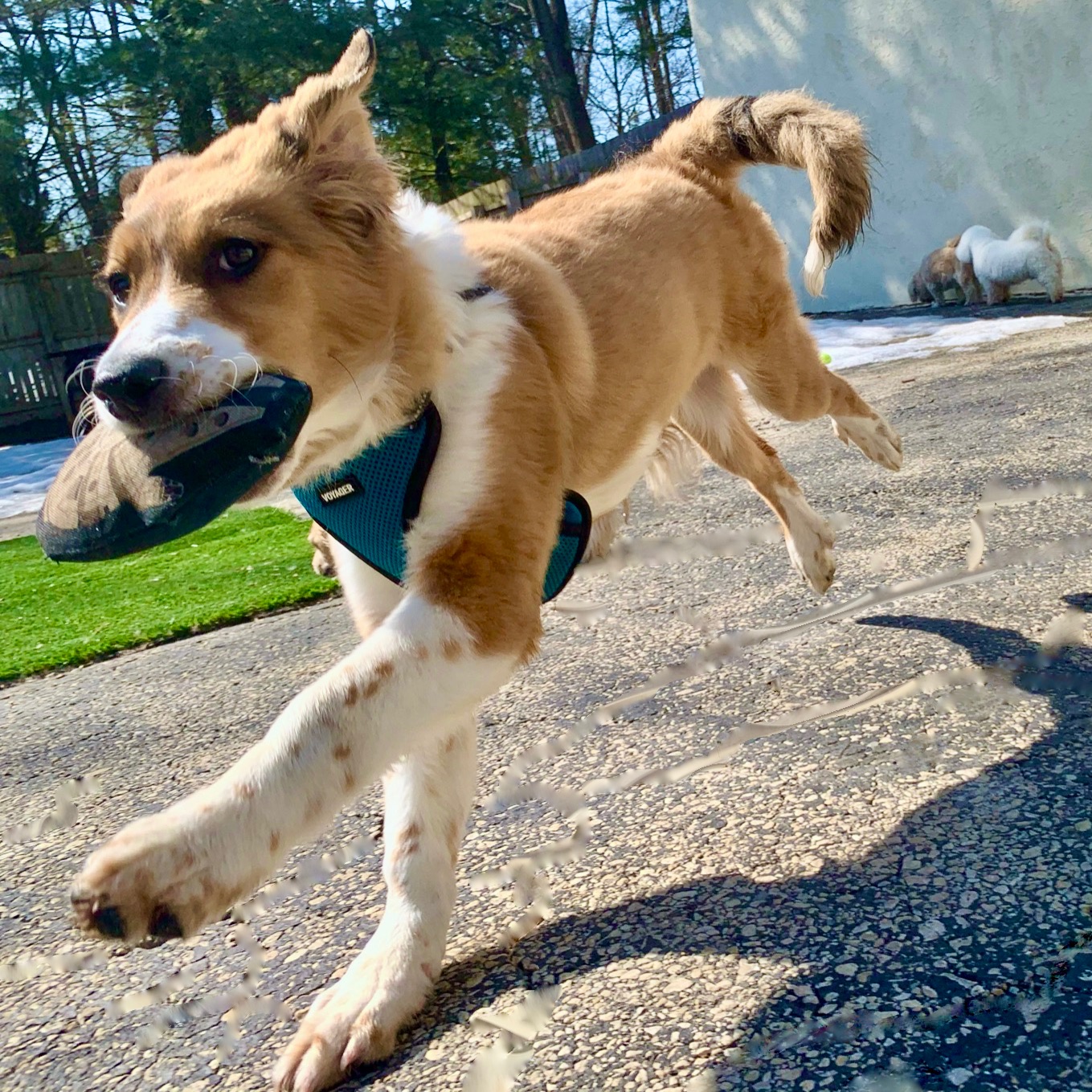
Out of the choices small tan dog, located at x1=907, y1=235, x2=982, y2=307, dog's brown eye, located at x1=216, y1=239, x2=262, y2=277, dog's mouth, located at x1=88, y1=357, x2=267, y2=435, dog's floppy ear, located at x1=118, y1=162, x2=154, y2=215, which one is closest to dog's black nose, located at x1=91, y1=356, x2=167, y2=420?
dog's mouth, located at x1=88, y1=357, x2=267, y2=435

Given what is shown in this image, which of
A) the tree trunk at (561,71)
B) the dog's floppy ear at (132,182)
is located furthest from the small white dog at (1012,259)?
the dog's floppy ear at (132,182)

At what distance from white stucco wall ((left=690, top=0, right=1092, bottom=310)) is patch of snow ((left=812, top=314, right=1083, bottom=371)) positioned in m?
0.95

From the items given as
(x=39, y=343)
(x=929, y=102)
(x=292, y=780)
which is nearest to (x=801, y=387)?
(x=292, y=780)

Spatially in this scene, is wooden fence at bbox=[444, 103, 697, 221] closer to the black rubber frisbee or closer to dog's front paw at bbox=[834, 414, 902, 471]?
dog's front paw at bbox=[834, 414, 902, 471]

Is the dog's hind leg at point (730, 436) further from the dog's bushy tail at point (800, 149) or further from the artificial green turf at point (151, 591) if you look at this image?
the artificial green turf at point (151, 591)

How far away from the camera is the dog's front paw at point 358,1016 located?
1.71 meters

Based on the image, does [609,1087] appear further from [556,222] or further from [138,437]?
[556,222]

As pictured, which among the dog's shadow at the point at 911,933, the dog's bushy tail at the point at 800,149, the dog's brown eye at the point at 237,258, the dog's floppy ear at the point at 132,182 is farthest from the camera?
the dog's bushy tail at the point at 800,149

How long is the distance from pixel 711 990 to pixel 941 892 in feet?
1.43

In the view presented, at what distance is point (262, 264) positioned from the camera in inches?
80.4

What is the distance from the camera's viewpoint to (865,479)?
16.6 ft

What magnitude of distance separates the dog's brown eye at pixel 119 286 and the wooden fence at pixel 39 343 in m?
12.7

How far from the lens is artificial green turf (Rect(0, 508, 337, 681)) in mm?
4747

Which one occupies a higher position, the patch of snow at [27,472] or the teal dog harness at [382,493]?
the teal dog harness at [382,493]
